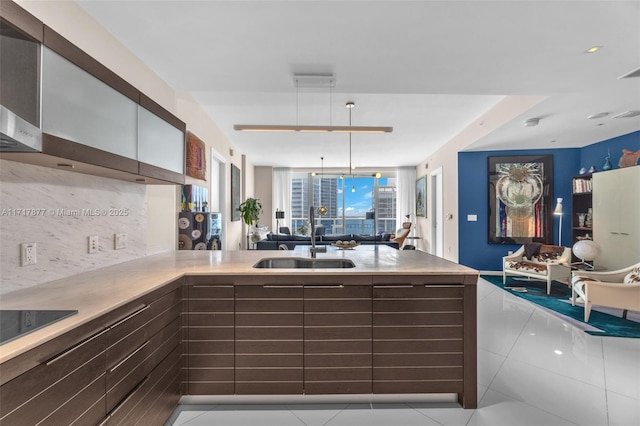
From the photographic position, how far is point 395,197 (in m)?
9.98

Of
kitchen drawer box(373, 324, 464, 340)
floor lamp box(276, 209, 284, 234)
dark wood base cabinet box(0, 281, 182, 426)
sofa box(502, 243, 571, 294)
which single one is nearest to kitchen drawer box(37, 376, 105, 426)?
dark wood base cabinet box(0, 281, 182, 426)

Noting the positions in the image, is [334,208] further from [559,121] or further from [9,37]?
[9,37]

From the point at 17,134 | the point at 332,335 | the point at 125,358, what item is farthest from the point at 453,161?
the point at 17,134

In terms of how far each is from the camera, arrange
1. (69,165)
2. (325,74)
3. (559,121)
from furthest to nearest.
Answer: (559,121), (325,74), (69,165)

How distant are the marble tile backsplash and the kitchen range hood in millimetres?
389

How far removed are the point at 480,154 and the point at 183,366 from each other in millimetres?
6136

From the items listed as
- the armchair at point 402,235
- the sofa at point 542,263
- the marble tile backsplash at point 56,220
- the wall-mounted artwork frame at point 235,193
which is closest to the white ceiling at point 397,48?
the marble tile backsplash at point 56,220

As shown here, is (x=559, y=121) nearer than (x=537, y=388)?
No

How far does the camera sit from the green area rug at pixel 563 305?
3.04 meters

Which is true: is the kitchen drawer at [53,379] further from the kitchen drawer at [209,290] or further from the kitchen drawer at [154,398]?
the kitchen drawer at [209,290]

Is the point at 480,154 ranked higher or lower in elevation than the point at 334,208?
higher

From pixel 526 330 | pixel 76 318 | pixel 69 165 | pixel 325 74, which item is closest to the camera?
pixel 76 318

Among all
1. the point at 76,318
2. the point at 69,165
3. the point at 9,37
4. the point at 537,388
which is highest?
the point at 9,37

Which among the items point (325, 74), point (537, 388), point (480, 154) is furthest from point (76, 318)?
point (480, 154)
